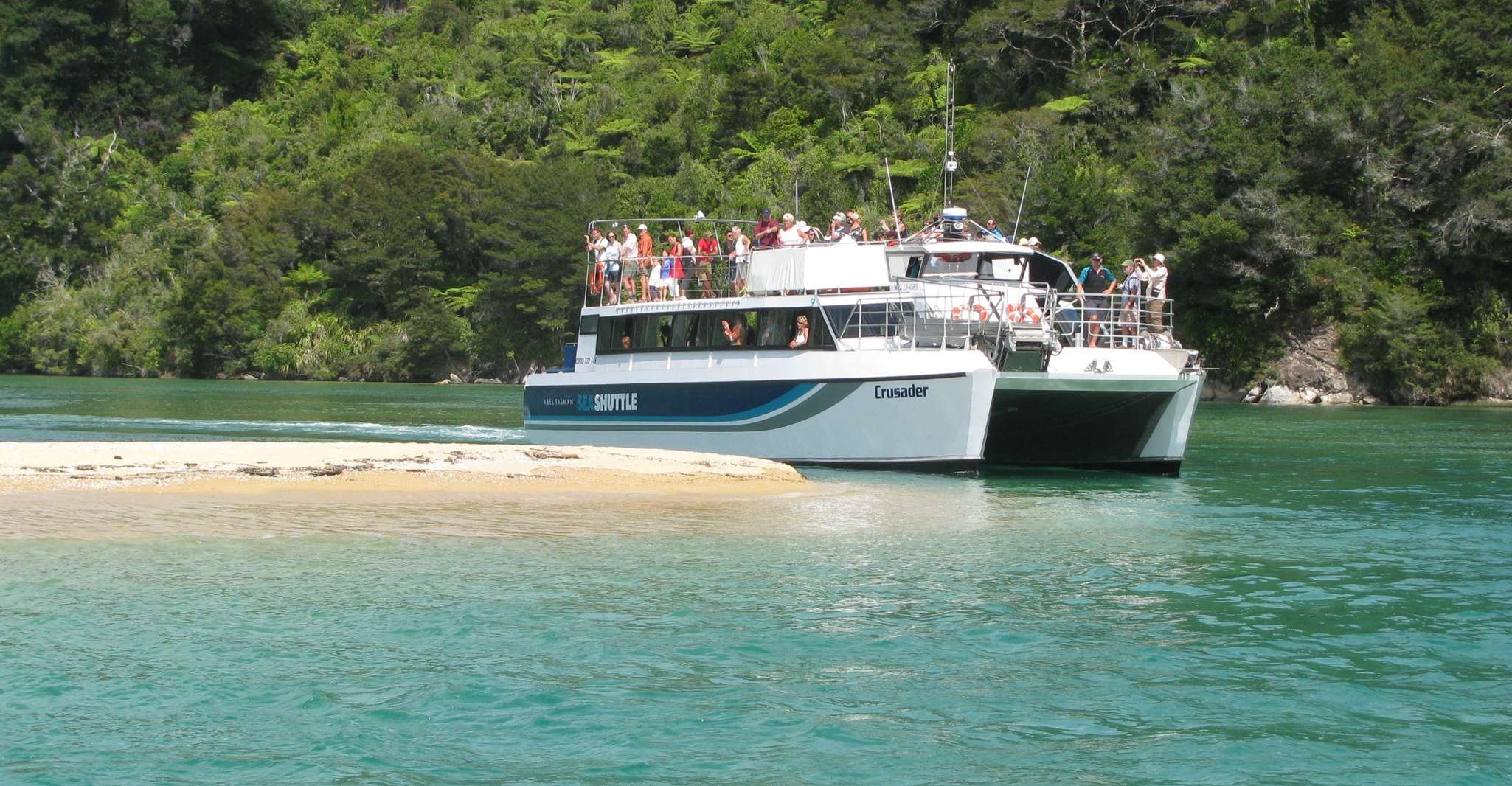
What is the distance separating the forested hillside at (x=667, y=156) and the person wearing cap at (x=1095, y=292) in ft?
84.6

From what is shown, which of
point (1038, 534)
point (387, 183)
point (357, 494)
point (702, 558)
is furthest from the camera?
point (387, 183)

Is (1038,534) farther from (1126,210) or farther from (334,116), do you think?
(334,116)

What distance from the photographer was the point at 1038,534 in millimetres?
17375

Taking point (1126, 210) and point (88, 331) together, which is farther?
point (88, 331)

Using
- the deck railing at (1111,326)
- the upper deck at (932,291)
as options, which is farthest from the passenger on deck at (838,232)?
the deck railing at (1111,326)

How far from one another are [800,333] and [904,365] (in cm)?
226

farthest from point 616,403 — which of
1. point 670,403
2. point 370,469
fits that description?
point 370,469

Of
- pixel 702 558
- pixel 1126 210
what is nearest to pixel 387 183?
pixel 1126 210

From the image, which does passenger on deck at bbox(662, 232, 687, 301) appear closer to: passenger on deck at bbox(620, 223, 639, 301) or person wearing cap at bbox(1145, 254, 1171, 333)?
passenger on deck at bbox(620, 223, 639, 301)

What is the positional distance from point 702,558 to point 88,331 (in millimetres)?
80992

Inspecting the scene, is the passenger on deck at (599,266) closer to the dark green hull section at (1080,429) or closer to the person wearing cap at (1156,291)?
the dark green hull section at (1080,429)

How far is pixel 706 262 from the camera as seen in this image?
28781 mm

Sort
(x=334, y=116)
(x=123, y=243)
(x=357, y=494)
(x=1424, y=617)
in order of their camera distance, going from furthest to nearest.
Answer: (x=334, y=116) < (x=123, y=243) < (x=357, y=494) < (x=1424, y=617)

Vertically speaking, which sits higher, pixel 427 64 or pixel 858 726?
pixel 427 64
